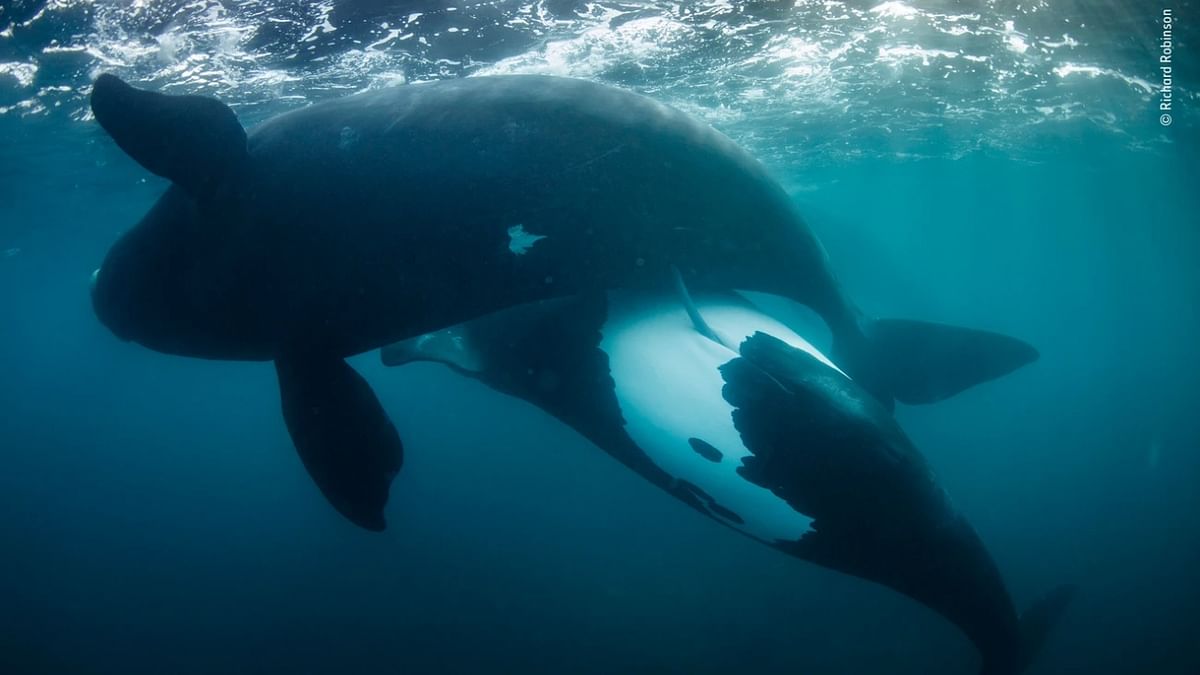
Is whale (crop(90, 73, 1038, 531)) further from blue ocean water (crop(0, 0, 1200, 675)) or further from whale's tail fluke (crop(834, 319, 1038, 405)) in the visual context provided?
blue ocean water (crop(0, 0, 1200, 675))

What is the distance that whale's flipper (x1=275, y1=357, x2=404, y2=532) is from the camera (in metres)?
3.33

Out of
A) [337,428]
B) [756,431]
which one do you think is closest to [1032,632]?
[756,431]

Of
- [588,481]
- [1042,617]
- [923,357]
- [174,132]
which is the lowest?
[588,481]

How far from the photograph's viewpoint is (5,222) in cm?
2714

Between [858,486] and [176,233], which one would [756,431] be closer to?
[858,486]

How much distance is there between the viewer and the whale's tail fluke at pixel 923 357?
4984 mm

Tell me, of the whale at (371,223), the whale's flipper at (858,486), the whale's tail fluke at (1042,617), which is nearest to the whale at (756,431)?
the whale's flipper at (858,486)

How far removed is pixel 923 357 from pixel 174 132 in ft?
17.2

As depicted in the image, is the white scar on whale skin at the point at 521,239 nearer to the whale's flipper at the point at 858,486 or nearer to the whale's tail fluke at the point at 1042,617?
the whale's flipper at the point at 858,486

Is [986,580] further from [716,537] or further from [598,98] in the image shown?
[716,537]

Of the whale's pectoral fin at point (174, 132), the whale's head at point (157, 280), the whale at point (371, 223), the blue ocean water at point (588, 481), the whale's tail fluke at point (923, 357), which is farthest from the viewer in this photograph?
the blue ocean water at point (588, 481)

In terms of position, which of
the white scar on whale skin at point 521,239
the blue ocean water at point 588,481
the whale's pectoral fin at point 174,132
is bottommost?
the blue ocean water at point 588,481

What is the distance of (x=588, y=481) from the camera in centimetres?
2278

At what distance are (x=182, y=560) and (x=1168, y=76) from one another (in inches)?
1283
